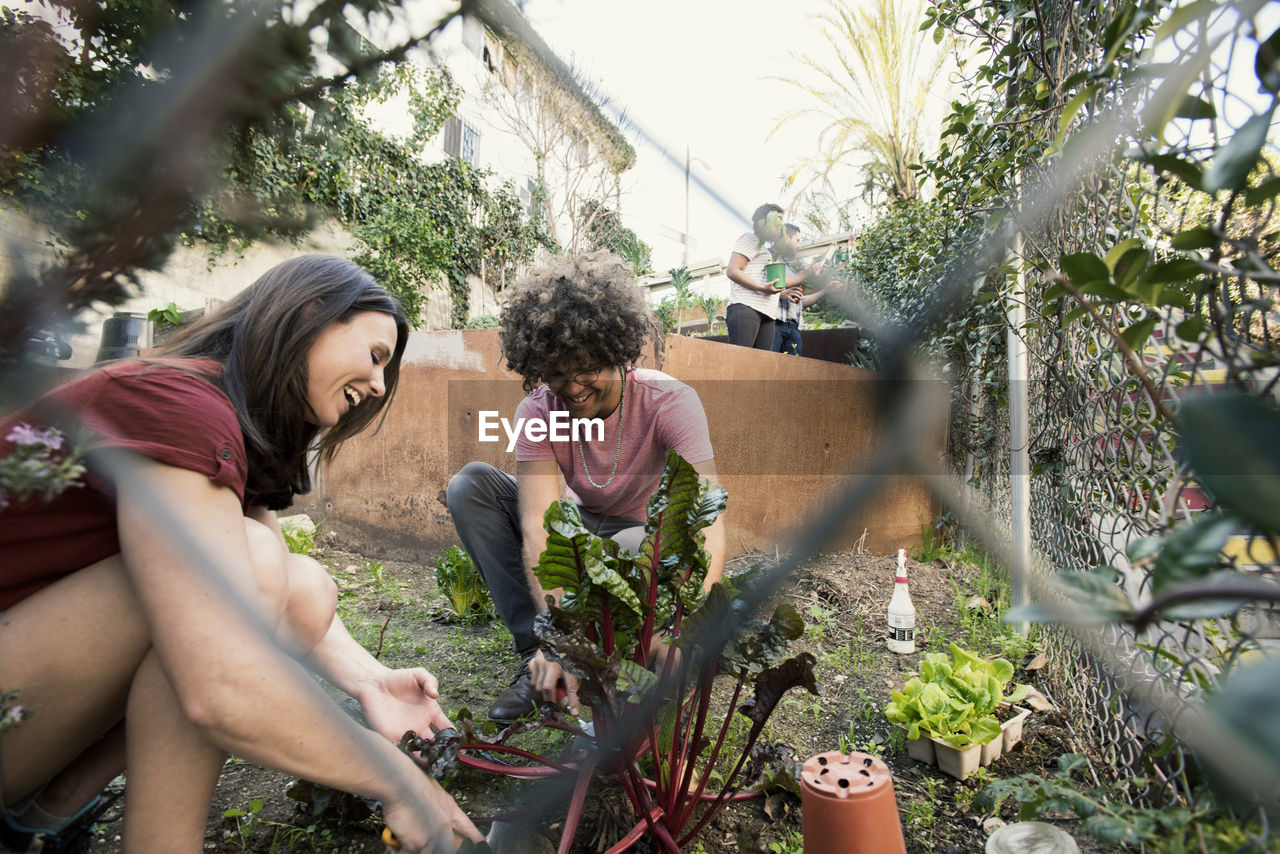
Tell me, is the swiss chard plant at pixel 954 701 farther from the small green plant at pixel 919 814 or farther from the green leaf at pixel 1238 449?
the green leaf at pixel 1238 449

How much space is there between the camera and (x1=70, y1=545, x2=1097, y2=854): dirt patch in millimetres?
1366

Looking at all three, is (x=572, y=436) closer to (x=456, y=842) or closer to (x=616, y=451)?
(x=616, y=451)

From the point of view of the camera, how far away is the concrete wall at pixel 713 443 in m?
3.63

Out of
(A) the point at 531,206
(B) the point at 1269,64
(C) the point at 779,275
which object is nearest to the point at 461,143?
(A) the point at 531,206

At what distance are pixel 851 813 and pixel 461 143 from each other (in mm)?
8348

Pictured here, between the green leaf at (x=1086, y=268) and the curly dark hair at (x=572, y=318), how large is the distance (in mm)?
1497

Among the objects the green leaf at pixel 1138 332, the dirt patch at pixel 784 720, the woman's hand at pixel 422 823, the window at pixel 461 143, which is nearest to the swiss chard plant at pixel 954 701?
the dirt patch at pixel 784 720

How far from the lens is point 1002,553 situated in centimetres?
99

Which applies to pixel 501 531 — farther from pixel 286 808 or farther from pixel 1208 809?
A: pixel 1208 809

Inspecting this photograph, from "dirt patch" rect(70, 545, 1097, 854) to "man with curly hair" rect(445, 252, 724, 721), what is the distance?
0.36 m

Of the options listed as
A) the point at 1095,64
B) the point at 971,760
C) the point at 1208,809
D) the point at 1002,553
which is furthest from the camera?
the point at 971,760

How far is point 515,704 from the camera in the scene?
188 cm

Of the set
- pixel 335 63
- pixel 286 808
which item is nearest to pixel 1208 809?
pixel 335 63

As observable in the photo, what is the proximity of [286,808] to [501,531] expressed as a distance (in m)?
0.97
